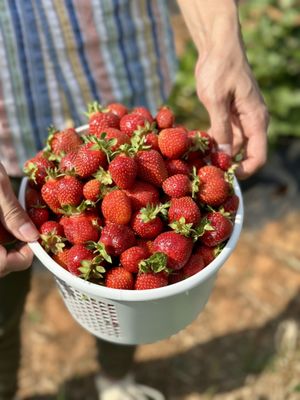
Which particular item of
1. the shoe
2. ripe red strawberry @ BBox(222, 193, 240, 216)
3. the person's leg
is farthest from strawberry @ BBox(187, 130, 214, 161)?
the shoe

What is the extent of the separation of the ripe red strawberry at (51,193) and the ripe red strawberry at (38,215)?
0.8 inches

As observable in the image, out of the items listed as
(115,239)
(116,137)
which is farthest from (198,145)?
(115,239)

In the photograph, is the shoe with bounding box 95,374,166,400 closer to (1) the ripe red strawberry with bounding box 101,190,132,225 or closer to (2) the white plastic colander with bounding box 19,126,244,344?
(2) the white plastic colander with bounding box 19,126,244,344

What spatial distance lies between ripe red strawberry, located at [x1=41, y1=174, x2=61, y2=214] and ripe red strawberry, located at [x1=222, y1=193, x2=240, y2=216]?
0.30m

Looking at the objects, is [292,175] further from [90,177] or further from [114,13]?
[90,177]

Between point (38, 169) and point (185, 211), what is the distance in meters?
0.28

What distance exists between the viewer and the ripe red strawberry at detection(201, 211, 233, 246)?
3.15ft

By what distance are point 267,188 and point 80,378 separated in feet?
3.33

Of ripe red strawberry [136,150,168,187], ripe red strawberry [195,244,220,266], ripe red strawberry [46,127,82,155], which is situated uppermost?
ripe red strawberry [46,127,82,155]

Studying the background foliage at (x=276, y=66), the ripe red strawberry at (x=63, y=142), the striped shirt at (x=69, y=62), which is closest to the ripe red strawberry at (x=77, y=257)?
the ripe red strawberry at (x=63, y=142)

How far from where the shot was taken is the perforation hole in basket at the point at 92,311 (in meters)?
→ 0.98

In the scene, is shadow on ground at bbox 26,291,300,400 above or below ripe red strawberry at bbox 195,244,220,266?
below

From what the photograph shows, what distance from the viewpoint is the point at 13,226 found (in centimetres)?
95

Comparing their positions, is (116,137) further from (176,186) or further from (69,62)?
(69,62)
